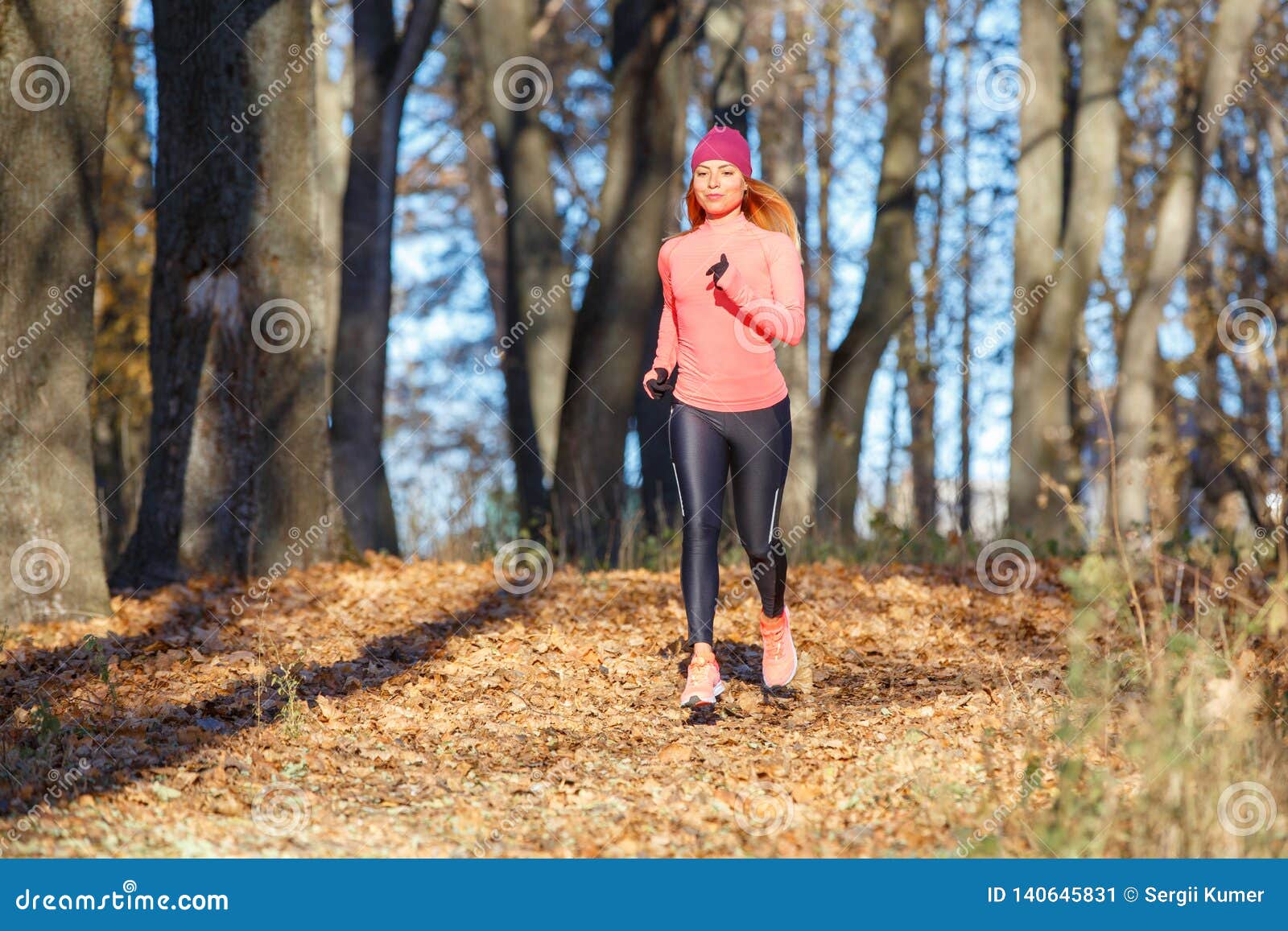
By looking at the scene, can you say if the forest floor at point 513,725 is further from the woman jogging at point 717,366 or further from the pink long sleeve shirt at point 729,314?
the pink long sleeve shirt at point 729,314

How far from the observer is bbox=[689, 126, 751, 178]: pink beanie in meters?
5.48

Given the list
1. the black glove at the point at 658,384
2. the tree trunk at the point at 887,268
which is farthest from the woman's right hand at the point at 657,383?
the tree trunk at the point at 887,268

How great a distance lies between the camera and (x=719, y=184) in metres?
5.47

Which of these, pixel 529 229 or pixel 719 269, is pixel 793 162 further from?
pixel 719 269

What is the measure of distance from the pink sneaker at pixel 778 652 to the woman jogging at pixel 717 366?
1.55ft

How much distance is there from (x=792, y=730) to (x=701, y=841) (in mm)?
1343

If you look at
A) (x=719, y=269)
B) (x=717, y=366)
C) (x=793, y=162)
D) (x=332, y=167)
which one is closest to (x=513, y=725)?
(x=717, y=366)

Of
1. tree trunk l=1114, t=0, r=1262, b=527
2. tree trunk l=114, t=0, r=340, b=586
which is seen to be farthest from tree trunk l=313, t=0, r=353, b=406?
tree trunk l=1114, t=0, r=1262, b=527

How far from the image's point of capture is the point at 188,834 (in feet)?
13.6

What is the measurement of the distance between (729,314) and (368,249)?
314 inches

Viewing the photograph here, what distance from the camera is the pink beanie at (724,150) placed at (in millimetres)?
5477

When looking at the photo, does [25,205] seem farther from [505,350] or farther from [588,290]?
[505,350]

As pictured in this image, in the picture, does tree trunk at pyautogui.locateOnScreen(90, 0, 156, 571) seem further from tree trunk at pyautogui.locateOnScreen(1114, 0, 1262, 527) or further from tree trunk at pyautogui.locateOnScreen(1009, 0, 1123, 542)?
tree trunk at pyautogui.locateOnScreen(1114, 0, 1262, 527)

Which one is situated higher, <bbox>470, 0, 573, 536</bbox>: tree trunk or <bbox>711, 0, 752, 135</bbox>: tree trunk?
<bbox>711, 0, 752, 135</bbox>: tree trunk
